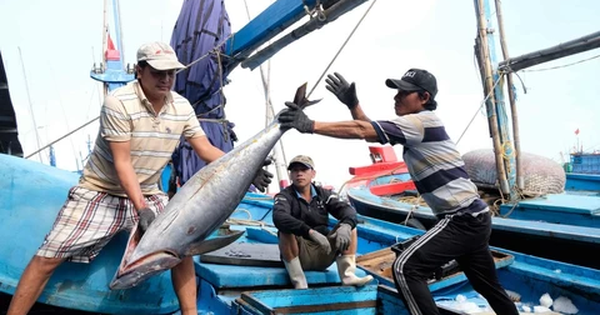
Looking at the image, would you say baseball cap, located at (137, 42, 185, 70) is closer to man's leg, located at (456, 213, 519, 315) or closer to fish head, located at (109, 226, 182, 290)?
fish head, located at (109, 226, 182, 290)

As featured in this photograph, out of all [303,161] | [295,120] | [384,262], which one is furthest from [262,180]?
[384,262]

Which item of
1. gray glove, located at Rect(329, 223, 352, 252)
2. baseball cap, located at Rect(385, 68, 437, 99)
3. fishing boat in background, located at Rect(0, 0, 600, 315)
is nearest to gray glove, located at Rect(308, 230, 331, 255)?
gray glove, located at Rect(329, 223, 352, 252)

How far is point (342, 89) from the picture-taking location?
9.65 ft

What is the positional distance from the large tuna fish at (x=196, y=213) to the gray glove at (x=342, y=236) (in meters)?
0.85

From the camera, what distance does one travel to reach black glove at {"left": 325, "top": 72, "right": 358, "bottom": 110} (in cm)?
292

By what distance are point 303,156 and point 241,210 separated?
10.9 ft

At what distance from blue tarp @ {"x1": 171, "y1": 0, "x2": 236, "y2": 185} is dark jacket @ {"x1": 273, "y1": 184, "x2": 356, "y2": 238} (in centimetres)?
269

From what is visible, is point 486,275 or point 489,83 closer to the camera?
point 486,275

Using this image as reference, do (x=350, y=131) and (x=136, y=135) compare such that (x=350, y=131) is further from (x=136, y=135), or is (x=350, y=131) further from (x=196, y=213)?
(x=136, y=135)

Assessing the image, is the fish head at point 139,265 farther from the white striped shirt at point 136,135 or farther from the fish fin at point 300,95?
the fish fin at point 300,95

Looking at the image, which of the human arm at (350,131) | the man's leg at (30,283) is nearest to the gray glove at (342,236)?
the human arm at (350,131)

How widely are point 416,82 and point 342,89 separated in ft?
1.71

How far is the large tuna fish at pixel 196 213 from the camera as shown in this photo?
6.84 feet

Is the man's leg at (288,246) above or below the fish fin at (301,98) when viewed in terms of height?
below
